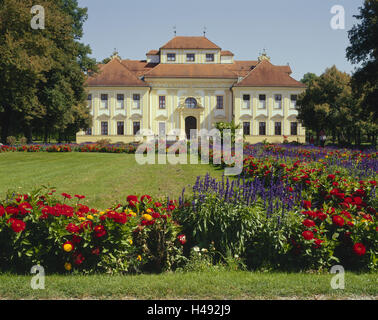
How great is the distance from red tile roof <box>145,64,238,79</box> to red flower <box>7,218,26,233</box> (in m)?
40.7

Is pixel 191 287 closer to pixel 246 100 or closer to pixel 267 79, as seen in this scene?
pixel 246 100

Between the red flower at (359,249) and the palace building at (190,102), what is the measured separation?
39.4 meters

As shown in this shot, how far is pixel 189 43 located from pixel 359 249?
4716 centimetres

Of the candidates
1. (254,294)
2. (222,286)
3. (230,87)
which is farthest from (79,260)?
(230,87)

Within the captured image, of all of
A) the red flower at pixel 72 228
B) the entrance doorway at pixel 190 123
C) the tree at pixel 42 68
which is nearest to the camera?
the red flower at pixel 72 228

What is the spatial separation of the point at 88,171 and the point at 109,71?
33.5m

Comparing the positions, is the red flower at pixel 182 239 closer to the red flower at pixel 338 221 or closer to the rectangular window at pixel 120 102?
the red flower at pixel 338 221

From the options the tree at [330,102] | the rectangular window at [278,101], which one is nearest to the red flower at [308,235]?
the tree at [330,102]

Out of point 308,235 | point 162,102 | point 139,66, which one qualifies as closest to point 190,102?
point 162,102

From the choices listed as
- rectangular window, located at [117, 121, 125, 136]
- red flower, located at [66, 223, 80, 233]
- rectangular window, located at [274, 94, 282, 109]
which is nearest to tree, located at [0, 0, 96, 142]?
rectangular window, located at [117, 121, 125, 136]

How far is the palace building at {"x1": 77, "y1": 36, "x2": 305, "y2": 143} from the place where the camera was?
4338cm

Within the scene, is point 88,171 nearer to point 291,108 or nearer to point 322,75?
point 322,75

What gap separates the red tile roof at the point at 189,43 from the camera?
1858 inches

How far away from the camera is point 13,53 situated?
18641 millimetres
